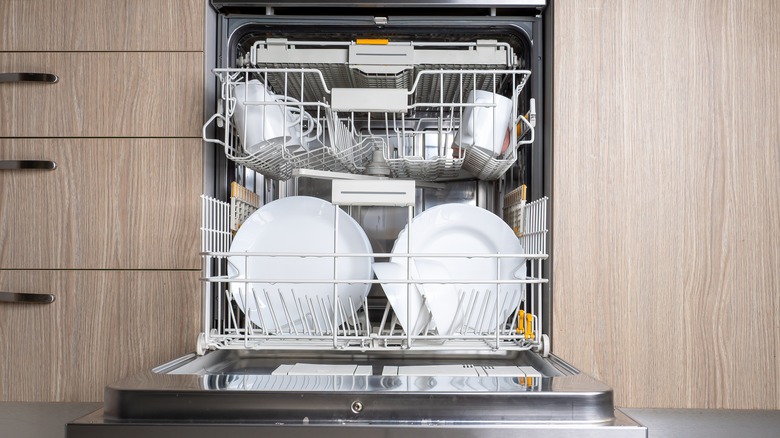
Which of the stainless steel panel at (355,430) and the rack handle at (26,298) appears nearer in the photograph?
the stainless steel panel at (355,430)

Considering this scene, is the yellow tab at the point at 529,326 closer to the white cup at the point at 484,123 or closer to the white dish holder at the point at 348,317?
the white dish holder at the point at 348,317

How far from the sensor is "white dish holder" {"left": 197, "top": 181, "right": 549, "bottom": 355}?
1029 mm

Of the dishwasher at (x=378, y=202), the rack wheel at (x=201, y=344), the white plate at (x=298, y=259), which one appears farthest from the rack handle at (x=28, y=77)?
the rack wheel at (x=201, y=344)

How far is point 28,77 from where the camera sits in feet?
3.86

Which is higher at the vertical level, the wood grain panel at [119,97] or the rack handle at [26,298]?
the wood grain panel at [119,97]

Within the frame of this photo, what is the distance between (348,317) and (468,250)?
10.0 inches

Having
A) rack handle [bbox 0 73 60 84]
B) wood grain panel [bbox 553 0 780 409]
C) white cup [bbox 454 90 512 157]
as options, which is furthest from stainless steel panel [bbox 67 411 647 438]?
rack handle [bbox 0 73 60 84]

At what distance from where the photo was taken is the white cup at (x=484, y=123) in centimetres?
112

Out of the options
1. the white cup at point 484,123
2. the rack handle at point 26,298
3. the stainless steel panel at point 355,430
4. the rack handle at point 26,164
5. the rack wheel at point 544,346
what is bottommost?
the stainless steel panel at point 355,430

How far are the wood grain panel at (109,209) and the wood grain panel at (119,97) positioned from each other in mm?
30

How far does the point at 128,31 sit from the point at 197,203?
33 cm

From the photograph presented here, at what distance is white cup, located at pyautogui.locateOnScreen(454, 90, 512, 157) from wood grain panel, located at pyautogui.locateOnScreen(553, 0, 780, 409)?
10cm

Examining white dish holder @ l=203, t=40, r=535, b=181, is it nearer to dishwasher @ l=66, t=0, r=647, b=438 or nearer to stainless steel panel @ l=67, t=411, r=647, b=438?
dishwasher @ l=66, t=0, r=647, b=438

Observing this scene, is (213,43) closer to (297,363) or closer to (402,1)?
(402,1)
